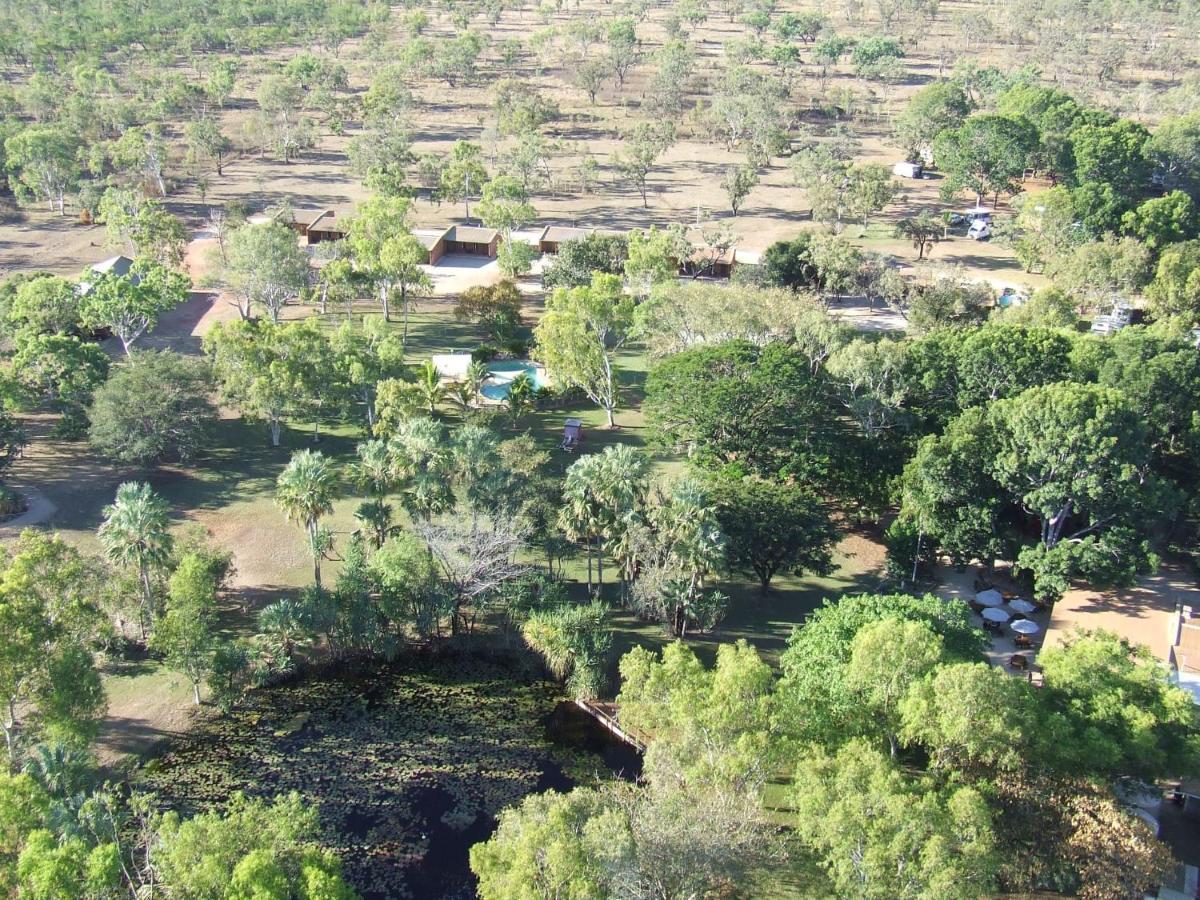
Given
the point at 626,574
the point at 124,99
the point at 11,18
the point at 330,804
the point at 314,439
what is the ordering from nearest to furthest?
the point at 330,804
the point at 626,574
the point at 314,439
the point at 124,99
the point at 11,18

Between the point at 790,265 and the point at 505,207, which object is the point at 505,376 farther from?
the point at 790,265

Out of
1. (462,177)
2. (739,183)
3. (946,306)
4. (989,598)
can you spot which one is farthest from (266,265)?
(989,598)

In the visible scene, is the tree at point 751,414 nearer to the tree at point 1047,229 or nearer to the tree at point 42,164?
the tree at point 1047,229

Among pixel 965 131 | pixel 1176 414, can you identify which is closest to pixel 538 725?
pixel 1176 414

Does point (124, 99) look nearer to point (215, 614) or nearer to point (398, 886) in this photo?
point (215, 614)

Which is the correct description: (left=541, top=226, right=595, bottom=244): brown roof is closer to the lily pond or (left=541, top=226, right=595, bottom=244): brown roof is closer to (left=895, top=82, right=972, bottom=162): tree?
(left=895, top=82, right=972, bottom=162): tree
